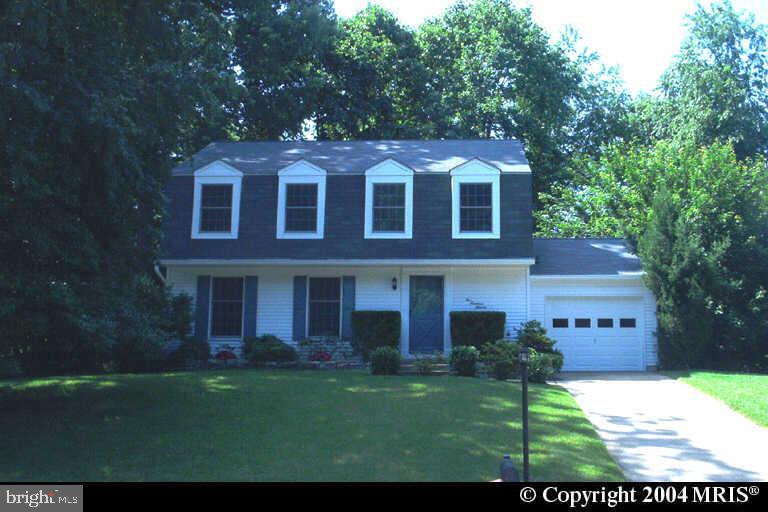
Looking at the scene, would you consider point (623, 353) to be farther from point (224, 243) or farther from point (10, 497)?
point (10, 497)

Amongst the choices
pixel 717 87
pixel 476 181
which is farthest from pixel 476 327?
pixel 717 87

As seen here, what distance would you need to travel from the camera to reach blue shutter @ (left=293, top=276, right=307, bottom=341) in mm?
18875

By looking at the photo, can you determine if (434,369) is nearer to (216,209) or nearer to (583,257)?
(583,257)

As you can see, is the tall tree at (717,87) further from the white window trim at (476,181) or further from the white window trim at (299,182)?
the white window trim at (299,182)

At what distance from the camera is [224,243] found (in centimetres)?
1948

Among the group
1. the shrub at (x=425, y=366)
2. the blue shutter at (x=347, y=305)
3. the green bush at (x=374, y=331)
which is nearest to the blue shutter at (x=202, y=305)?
the blue shutter at (x=347, y=305)

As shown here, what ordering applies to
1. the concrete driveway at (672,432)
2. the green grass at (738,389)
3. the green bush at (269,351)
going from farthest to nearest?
1. the green bush at (269,351)
2. the green grass at (738,389)
3. the concrete driveway at (672,432)

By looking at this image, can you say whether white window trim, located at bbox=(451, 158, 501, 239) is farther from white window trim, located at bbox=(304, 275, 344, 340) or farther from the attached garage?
white window trim, located at bbox=(304, 275, 344, 340)

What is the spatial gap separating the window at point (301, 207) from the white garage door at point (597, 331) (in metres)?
7.47

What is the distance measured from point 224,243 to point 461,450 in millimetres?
12481

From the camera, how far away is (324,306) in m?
19.1

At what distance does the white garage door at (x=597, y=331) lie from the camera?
62.6 ft

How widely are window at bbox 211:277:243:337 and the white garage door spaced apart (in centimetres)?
911

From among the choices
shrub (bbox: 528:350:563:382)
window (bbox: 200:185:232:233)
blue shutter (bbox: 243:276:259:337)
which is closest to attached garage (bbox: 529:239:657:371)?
shrub (bbox: 528:350:563:382)
